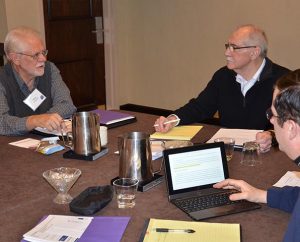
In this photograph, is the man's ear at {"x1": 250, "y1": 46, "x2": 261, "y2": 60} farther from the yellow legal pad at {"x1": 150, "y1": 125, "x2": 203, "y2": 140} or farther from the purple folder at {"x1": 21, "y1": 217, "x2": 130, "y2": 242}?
the purple folder at {"x1": 21, "y1": 217, "x2": 130, "y2": 242}

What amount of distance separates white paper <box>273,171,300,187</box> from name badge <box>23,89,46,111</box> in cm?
164

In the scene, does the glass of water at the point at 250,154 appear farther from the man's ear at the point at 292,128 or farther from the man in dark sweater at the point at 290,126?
the man's ear at the point at 292,128

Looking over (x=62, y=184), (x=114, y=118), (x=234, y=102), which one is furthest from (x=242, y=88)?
(x=62, y=184)

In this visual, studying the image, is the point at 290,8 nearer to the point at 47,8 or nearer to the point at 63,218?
the point at 47,8

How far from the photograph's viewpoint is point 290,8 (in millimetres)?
4734

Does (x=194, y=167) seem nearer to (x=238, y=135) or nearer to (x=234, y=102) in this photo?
(x=238, y=135)

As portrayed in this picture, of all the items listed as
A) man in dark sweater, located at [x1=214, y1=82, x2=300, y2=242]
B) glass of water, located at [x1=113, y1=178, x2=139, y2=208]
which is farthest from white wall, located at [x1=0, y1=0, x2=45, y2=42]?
man in dark sweater, located at [x1=214, y1=82, x2=300, y2=242]

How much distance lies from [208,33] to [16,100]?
3.09 m

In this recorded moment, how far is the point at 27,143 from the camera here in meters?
2.46

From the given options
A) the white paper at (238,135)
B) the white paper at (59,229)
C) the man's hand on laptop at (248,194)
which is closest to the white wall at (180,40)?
the white paper at (238,135)

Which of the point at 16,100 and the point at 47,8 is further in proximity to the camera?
the point at 47,8

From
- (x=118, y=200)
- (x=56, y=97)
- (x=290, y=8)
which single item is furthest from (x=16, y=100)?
(x=290, y=8)

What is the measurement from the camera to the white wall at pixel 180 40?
490cm

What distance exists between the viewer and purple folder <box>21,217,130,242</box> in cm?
147
